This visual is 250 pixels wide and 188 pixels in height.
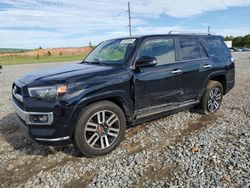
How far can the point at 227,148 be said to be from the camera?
3910 mm

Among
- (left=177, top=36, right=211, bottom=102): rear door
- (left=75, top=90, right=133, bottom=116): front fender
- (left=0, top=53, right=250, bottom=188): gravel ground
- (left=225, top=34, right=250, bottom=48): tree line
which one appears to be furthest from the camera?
(left=225, top=34, right=250, bottom=48): tree line

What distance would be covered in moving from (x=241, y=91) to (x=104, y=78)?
6.25 m

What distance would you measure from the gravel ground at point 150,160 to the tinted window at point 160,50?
140 centimetres

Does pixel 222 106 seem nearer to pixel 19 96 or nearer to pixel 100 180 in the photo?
pixel 100 180

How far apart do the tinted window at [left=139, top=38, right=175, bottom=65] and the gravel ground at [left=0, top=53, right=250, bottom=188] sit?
1399 mm

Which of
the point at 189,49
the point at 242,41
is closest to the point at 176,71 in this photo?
the point at 189,49

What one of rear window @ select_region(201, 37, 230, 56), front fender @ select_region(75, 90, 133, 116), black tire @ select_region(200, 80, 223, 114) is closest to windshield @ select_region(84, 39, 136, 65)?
front fender @ select_region(75, 90, 133, 116)

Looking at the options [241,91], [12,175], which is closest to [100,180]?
[12,175]

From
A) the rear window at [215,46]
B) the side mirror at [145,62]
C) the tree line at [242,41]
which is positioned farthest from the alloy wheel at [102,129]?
the tree line at [242,41]

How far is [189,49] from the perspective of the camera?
5121 millimetres

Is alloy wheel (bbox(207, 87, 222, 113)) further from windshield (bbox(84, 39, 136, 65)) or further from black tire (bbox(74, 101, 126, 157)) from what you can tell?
black tire (bbox(74, 101, 126, 157))

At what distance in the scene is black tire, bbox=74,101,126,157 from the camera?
3525 millimetres

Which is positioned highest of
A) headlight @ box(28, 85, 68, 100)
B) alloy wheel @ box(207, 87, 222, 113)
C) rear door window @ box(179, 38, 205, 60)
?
rear door window @ box(179, 38, 205, 60)

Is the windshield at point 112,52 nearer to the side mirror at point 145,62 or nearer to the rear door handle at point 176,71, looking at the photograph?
the side mirror at point 145,62
